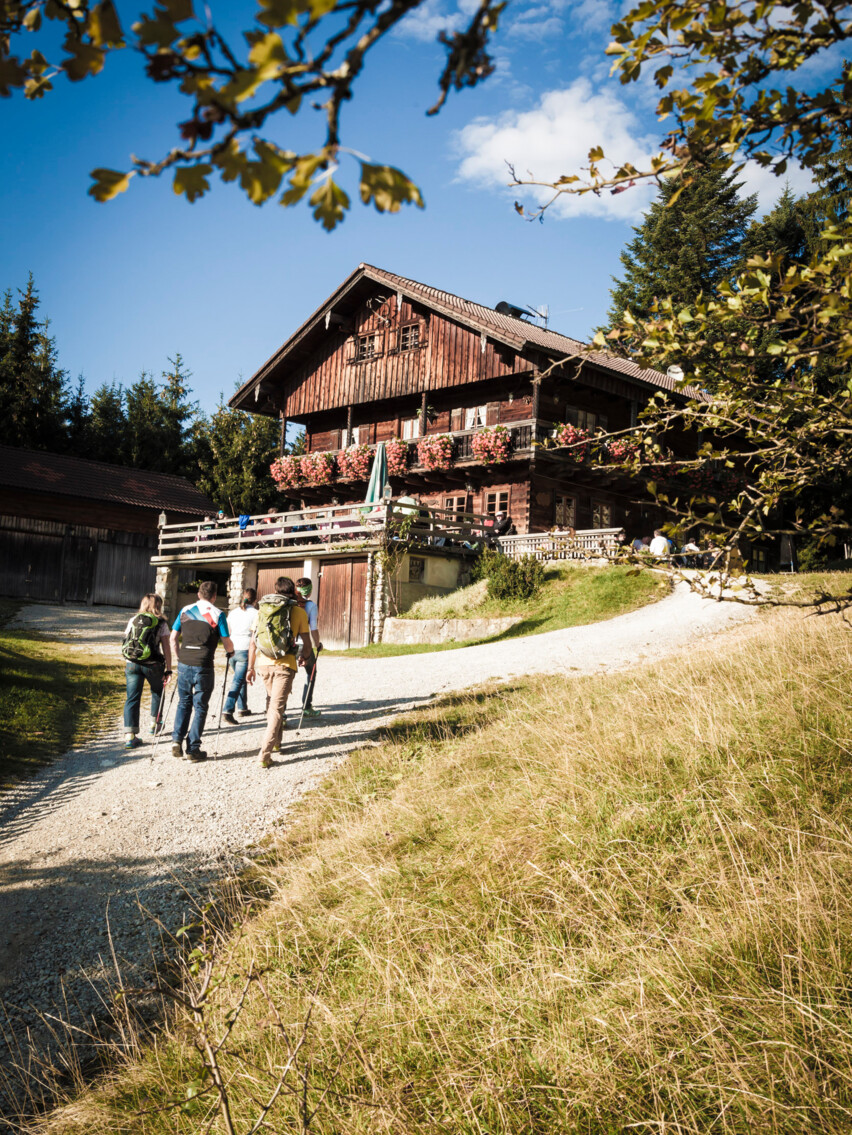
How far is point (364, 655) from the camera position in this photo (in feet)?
58.3

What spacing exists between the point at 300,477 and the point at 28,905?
2368 cm

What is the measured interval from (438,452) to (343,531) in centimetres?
543

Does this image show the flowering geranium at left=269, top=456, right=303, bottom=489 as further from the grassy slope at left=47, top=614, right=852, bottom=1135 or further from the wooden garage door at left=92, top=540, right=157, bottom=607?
the grassy slope at left=47, top=614, right=852, bottom=1135

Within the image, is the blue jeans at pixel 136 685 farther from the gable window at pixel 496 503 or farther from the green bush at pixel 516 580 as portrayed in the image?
the gable window at pixel 496 503

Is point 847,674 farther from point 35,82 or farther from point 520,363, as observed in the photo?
point 520,363

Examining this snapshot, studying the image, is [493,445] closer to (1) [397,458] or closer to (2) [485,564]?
(1) [397,458]

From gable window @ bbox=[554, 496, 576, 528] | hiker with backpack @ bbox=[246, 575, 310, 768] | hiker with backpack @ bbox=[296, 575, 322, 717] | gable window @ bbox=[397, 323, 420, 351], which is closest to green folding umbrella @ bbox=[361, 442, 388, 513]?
gable window @ bbox=[397, 323, 420, 351]

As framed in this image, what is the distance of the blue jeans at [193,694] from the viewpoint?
8.95 meters

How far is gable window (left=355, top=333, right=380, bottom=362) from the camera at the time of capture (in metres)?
27.7

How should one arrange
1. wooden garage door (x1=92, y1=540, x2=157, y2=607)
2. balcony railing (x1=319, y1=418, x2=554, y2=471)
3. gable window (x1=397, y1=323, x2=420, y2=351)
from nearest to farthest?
balcony railing (x1=319, y1=418, x2=554, y2=471) < gable window (x1=397, y1=323, x2=420, y2=351) < wooden garage door (x1=92, y1=540, x2=157, y2=607)

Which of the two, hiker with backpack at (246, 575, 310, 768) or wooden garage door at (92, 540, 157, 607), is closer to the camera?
hiker with backpack at (246, 575, 310, 768)

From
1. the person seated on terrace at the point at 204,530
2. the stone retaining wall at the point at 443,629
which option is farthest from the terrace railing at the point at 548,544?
the person seated on terrace at the point at 204,530

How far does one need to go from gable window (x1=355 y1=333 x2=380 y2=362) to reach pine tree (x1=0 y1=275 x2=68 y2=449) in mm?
19096

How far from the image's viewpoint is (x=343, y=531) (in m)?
19.9
